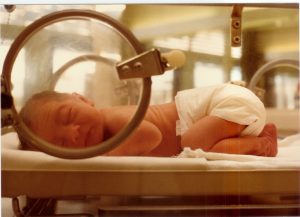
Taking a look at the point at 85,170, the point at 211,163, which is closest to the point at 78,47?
the point at 85,170

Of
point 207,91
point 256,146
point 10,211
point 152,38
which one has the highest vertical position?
point 152,38

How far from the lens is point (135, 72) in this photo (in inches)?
28.3

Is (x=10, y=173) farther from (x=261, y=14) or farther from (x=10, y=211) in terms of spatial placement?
(x=261, y=14)

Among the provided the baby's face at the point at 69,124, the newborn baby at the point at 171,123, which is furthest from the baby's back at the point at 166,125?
the baby's face at the point at 69,124

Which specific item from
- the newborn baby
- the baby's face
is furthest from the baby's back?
the baby's face

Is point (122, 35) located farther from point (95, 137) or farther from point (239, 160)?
point (239, 160)

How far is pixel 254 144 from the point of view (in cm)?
83

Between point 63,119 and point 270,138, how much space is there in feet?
1.42

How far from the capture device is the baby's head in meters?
0.77

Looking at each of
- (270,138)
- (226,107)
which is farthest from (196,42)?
(270,138)

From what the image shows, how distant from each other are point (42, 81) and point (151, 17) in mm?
259

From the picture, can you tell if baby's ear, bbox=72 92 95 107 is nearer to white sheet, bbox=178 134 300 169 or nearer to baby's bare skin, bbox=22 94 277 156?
baby's bare skin, bbox=22 94 277 156

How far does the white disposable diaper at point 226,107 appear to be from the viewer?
82 centimetres

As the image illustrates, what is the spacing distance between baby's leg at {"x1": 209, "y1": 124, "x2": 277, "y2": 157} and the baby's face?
0.24m
